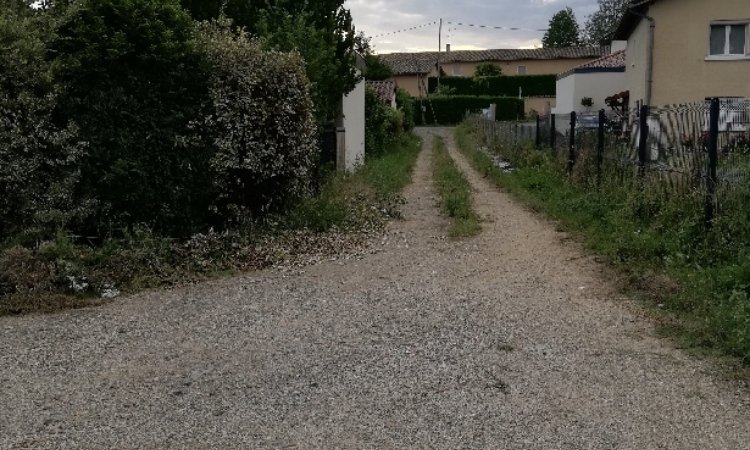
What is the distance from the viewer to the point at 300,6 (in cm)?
1398

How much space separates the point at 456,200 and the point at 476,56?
212 ft

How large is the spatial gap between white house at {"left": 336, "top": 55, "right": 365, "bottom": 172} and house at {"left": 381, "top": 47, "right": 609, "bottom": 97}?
4128 centimetres

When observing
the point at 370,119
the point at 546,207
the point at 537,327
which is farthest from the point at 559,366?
the point at 370,119

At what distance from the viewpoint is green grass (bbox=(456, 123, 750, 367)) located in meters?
5.40

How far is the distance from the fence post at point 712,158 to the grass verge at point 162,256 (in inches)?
A: 165

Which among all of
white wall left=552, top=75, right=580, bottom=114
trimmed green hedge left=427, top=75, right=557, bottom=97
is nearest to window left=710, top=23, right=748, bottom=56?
white wall left=552, top=75, right=580, bottom=114

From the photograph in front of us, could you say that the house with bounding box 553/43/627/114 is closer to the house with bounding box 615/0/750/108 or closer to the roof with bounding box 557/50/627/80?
the roof with bounding box 557/50/627/80

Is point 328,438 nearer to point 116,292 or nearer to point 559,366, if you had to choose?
point 559,366

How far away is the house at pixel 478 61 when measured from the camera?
6172 centimetres

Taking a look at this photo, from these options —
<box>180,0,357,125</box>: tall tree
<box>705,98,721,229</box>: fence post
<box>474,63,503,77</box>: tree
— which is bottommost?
<box>705,98,721,229</box>: fence post

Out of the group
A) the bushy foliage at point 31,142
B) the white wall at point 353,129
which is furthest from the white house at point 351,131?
the bushy foliage at point 31,142

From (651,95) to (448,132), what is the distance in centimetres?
2007

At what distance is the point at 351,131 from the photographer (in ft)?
59.4

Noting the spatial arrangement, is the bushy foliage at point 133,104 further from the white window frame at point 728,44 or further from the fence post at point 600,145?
the white window frame at point 728,44
